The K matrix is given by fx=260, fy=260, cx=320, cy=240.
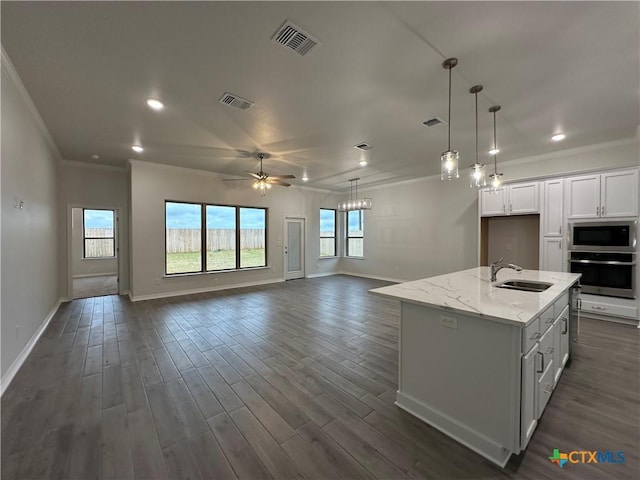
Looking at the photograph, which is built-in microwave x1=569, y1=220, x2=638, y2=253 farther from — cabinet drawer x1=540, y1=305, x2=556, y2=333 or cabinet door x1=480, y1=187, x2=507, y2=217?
cabinet drawer x1=540, y1=305, x2=556, y2=333

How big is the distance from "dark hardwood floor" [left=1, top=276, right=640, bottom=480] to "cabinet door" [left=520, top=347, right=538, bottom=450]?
0.15 m

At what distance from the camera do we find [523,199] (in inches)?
199

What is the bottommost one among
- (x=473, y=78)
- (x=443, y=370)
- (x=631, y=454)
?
(x=631, y=454)

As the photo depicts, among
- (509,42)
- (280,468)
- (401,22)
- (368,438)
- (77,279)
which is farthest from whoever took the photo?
(77,279)

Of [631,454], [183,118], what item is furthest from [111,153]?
[631,454]

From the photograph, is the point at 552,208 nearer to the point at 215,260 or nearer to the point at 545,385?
the point at 545,385

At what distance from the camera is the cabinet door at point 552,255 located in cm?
467

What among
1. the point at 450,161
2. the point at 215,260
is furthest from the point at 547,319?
the point at 215,260

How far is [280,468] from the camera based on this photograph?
1.59 metres

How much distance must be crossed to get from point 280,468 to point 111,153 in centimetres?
606

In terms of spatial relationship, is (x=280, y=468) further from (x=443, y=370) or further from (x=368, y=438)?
(x=443, y=370)

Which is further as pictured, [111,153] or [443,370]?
[111,153]

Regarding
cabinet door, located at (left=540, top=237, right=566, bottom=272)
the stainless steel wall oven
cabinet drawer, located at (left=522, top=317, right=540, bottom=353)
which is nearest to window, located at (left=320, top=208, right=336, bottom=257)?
cabinet door, located at (left=540, top=237, right=566, bottom=272)

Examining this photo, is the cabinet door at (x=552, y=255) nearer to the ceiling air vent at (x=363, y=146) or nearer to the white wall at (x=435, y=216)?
the white wall at (x=435, y=216)
